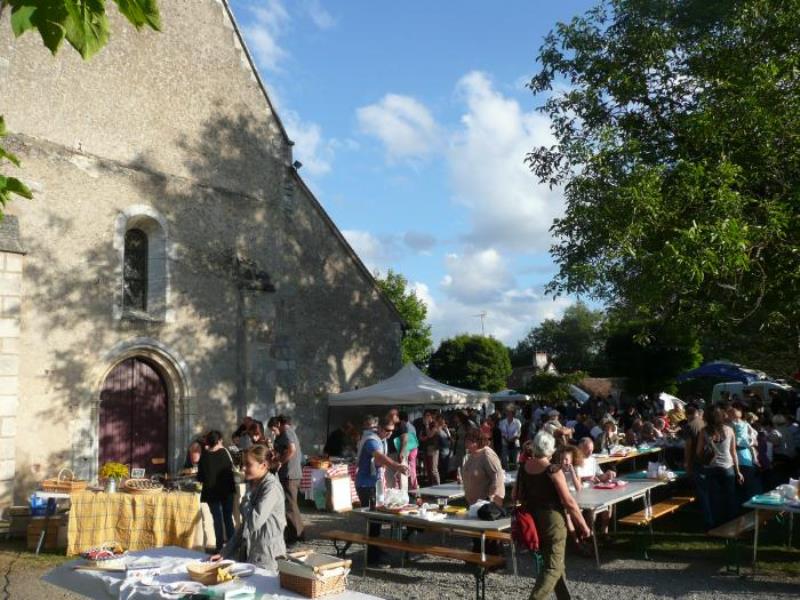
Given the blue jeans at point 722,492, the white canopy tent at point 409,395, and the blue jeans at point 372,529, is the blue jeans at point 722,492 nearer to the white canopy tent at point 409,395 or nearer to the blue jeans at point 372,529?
the blue jeans at point 372,529

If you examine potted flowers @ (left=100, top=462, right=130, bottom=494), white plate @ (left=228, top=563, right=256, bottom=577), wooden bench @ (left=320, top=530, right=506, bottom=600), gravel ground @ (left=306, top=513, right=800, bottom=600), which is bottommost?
gravel ground @ (left=306, top=513, right=800, bottom=600)

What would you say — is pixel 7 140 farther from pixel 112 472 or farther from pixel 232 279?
pixel 112 472

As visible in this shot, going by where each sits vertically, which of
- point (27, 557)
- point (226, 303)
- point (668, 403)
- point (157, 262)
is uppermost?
point (157, 262)

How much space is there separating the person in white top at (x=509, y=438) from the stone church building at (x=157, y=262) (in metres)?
3.54

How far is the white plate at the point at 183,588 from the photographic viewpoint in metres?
4.21

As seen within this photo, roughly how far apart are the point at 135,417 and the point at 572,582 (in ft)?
28.4

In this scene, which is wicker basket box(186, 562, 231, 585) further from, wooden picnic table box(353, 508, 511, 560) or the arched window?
the arched window

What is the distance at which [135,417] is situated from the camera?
12.9m

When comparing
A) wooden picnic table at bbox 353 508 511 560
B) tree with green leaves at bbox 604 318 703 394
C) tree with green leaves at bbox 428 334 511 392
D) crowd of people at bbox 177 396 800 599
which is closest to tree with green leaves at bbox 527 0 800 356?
crowd of people at bbox 177 396 800 599

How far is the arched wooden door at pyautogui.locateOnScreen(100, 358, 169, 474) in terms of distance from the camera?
1248 cm

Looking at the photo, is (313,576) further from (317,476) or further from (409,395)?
(409,395)

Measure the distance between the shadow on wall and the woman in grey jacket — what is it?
293 inches

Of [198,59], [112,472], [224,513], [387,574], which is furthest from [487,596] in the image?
[198,59]

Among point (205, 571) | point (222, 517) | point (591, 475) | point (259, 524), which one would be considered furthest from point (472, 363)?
point (205, 571)
